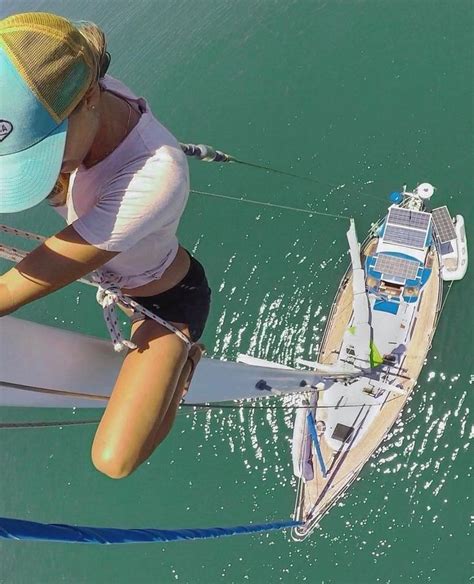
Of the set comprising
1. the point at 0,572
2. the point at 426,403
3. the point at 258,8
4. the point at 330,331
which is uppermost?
the point at 258,8

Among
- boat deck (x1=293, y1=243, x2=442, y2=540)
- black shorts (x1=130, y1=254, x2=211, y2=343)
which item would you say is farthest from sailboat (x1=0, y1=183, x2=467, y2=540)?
black shorts (x1=130, y1=254, x2=211, y2=343)

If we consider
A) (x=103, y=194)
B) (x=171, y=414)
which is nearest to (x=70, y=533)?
(x=171, y=414)

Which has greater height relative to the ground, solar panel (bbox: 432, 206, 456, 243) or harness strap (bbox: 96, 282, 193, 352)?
harness strap (bbox: 96, 282, 193, 352)

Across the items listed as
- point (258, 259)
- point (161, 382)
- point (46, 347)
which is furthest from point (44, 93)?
point (258, 259)

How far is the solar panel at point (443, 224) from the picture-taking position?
934 cm

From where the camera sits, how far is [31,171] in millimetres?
2188

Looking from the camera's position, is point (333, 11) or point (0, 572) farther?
point (333, 11)

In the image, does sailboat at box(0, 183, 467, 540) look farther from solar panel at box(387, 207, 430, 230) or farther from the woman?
the woman

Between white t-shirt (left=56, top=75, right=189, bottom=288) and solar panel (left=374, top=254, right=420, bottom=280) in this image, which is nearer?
white t-shirt (left=56, top=75, right=189, bottom=288)

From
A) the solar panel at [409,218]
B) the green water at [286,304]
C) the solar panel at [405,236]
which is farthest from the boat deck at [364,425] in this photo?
the solar panel at [409,218]

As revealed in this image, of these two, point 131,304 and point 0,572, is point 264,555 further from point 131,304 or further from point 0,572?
point 131,304

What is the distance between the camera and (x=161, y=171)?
253 centimetres

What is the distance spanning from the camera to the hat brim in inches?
83.8

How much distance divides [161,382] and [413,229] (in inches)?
272
